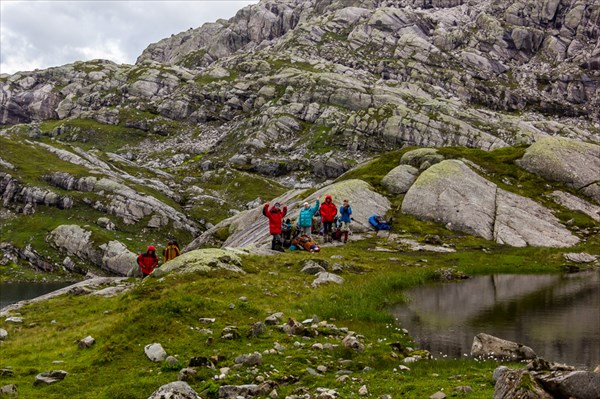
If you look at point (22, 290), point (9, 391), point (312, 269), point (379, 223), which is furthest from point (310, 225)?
point (22, 290)

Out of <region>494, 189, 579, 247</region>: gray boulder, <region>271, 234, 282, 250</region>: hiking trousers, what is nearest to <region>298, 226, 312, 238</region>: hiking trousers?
<region>271, 234, 282, 250</region>: hiking trousers

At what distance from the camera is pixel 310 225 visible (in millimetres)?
50156

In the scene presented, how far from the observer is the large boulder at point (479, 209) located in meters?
52.5

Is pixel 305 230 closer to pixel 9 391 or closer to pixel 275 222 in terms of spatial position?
pixel 275 222

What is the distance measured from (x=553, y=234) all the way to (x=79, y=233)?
168233mm

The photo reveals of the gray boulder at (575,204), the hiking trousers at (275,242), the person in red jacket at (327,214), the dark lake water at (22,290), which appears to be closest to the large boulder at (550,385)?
the hiking trousers at (275,242)

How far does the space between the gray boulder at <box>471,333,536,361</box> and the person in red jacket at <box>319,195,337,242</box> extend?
1270 inches

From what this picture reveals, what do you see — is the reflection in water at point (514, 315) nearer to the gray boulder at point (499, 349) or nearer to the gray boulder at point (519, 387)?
the gray boulder at point (499, 349)

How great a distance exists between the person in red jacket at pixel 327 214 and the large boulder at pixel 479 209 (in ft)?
43.7

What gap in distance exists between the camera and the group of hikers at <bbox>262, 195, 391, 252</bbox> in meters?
45.9

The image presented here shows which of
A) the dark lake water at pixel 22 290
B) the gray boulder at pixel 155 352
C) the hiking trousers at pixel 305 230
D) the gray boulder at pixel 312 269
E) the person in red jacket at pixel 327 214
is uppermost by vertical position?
the person in red jacket at pixel 327 214

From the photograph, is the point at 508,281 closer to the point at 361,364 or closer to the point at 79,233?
the point at 361,364

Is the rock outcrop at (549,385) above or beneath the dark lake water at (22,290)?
above

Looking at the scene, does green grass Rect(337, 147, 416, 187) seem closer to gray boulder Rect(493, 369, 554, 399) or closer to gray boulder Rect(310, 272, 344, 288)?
gray boulder Rect(310, 272, 344, 288)
